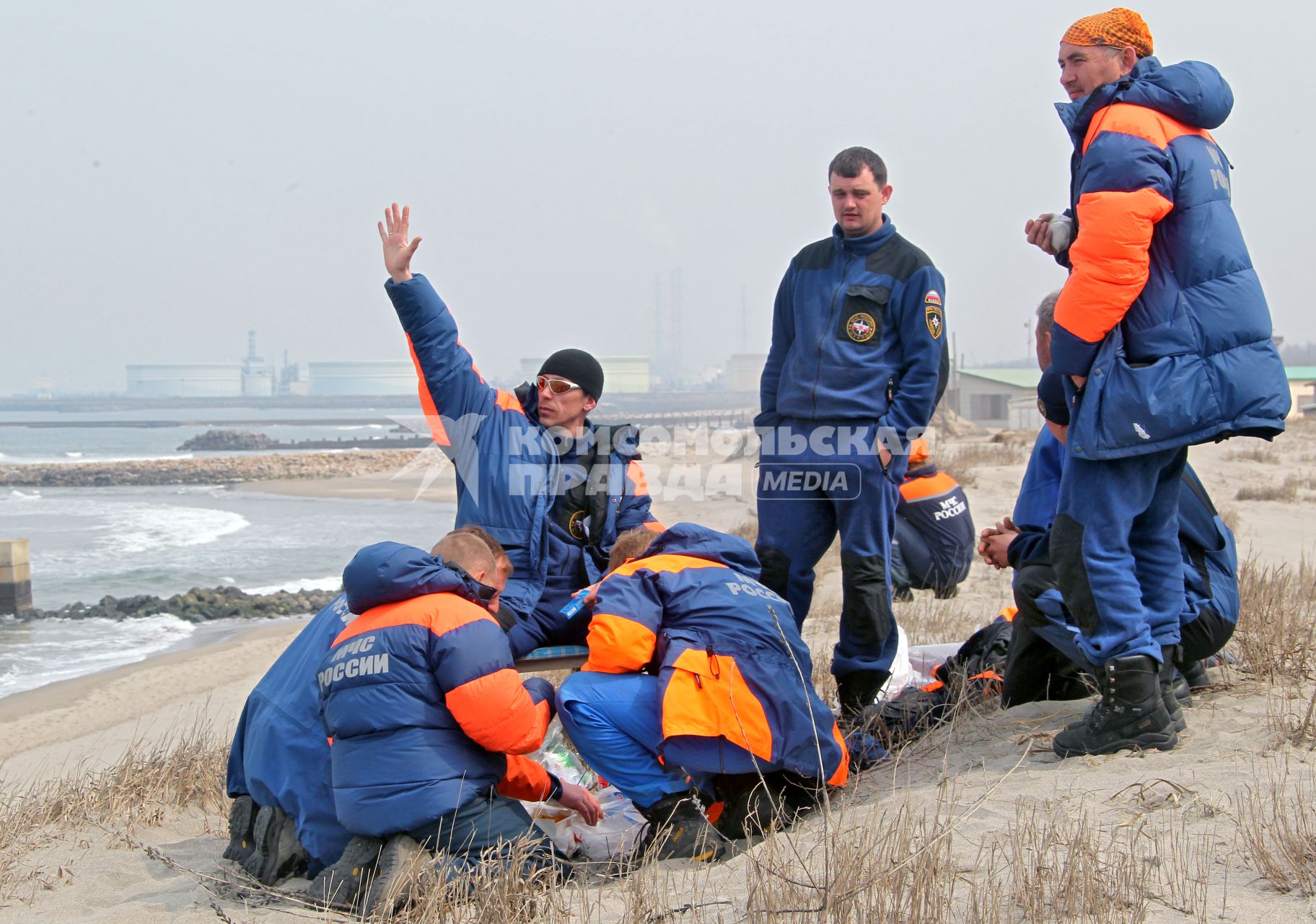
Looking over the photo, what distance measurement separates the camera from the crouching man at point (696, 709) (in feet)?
10.8

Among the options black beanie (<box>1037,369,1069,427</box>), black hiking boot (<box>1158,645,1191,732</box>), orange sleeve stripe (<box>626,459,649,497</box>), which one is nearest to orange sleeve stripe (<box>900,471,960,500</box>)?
orange sleeve stripe (<box>626,459,649,497</box>)

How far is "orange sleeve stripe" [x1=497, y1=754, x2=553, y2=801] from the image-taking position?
11.0 ft

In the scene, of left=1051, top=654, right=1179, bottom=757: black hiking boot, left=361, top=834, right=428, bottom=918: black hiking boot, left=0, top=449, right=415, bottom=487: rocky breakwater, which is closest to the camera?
left=361, top=834, right=428, bottom=918: black hiking boot

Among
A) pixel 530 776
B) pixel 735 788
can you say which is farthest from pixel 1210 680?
pixel 530 776

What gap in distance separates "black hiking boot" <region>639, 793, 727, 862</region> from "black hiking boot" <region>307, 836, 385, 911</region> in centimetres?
78

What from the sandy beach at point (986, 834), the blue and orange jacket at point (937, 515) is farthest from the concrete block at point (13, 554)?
the blue and orange jacket at point (937, 515)

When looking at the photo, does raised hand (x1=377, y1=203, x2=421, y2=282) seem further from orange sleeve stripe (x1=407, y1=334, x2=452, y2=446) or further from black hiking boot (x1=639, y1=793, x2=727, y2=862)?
black hiking boot (x1=639, y1=793, x2=727, y2=862)

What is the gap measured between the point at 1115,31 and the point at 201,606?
46.0ft

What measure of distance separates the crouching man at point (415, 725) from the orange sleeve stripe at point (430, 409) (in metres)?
1.34

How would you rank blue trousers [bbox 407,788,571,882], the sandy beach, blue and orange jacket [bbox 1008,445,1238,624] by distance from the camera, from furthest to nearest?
blue and orange jacket [bbox 1008,445,1238,624] < blue trousers [bbox 407,788,571,882] < the sandy beach

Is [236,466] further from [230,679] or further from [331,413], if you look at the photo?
[331,413]

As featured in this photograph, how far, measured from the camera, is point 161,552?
69.0 feet

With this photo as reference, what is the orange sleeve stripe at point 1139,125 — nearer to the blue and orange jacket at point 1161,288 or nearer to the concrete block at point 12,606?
the blue and orange jacket at point 1161,288

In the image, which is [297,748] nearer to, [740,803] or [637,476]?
[740,803]
